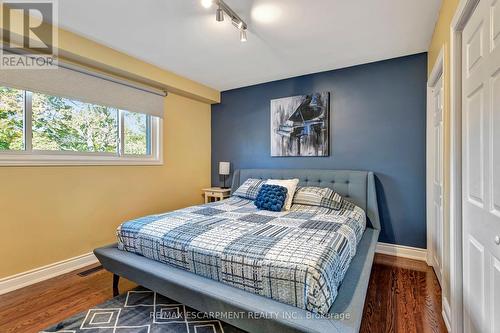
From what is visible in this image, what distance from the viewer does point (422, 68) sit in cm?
273

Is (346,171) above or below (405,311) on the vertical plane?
above

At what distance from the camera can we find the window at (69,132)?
87.3 inches

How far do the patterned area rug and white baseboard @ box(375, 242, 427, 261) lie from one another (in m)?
2.16

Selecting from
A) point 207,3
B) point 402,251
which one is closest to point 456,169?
point 402,251

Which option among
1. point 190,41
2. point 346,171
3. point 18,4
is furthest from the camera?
point 346,171

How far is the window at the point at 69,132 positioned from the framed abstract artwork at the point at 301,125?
5.77 feet

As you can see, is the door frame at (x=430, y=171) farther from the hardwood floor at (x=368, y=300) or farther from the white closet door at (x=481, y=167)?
the white closet door at (x=481, y=167)

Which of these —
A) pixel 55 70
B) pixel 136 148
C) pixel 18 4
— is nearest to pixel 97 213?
pixel 136 148

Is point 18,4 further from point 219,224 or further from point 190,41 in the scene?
point 219,224

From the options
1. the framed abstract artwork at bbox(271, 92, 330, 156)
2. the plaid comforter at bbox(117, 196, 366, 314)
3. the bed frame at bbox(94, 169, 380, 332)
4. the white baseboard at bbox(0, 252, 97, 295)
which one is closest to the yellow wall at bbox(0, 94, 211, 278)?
the white baseboard at bbox(0, 252, 97, 295)

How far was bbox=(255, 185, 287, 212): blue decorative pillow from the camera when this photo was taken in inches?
105

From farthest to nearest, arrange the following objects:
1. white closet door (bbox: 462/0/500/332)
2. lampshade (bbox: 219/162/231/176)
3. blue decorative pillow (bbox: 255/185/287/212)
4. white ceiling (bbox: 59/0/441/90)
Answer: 1. lampshade (bbox: 219/162/231/176)
2. blue decorative pillow (bbox: 255/185/287/212)
3. white ceiling (bbox: 59/0/441/90)
4. white closet door (bbox: 462/0/500/332)

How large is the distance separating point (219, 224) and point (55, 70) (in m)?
2.21

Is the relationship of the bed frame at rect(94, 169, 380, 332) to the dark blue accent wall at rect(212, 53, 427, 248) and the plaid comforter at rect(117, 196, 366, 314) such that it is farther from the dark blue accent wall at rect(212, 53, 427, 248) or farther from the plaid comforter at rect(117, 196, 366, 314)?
the dark blue accent wall at rect(212, 53, 427, 248)
